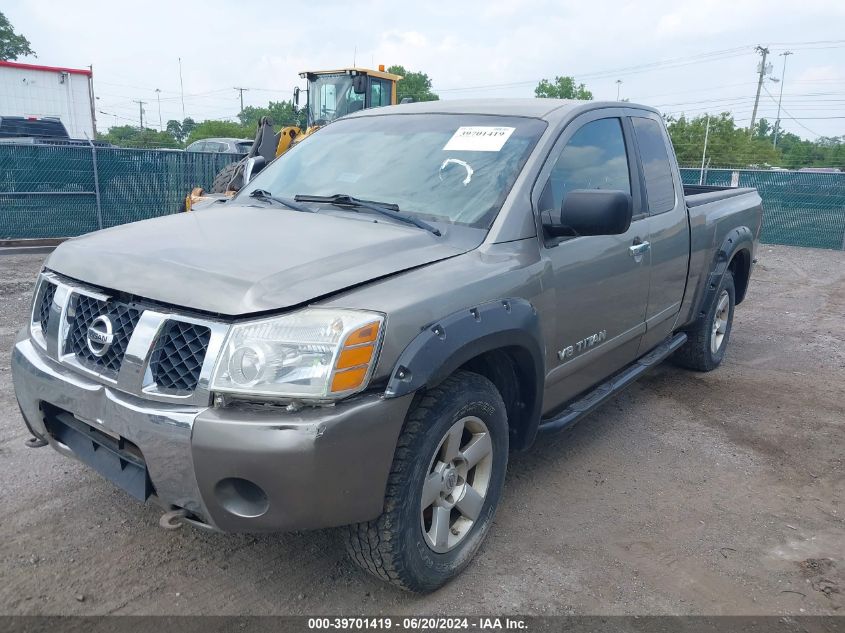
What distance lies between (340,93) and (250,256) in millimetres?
11329

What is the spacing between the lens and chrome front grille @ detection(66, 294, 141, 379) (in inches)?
Answer: 94.7

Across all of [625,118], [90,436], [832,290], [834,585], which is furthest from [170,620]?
[832,290]

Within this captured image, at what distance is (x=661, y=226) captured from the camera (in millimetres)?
4172

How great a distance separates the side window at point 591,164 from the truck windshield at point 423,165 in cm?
20

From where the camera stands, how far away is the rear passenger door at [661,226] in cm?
414

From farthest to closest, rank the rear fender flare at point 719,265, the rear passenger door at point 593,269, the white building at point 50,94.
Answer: the white building at point 50,94, the rear fender flare at point 719,265, the rear passenger door at point 593,269

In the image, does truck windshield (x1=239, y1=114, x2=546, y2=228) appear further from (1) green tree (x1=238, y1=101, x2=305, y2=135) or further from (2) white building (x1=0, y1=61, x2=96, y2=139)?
(1) green tree (x1=238, y1=101, x2=305, y2=135)

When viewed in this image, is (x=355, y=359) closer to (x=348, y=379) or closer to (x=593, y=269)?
(x=348, y=379)

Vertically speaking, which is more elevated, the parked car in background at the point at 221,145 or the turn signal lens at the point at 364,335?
the parked car in background at the point at 221,145

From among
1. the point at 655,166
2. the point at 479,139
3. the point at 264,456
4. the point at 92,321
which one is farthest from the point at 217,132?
the point at 264,456

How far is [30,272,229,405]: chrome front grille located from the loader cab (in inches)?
422

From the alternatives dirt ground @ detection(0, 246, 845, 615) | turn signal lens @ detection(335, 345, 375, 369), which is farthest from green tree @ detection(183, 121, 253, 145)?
turn signal lens @ detection(335, 345, 375, 369)

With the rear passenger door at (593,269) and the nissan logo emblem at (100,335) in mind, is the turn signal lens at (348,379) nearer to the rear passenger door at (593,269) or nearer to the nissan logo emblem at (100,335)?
the nissan logo emblem at (100,335)

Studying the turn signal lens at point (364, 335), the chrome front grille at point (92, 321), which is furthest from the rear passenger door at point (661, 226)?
the chrome front grille at point (92, 321)
